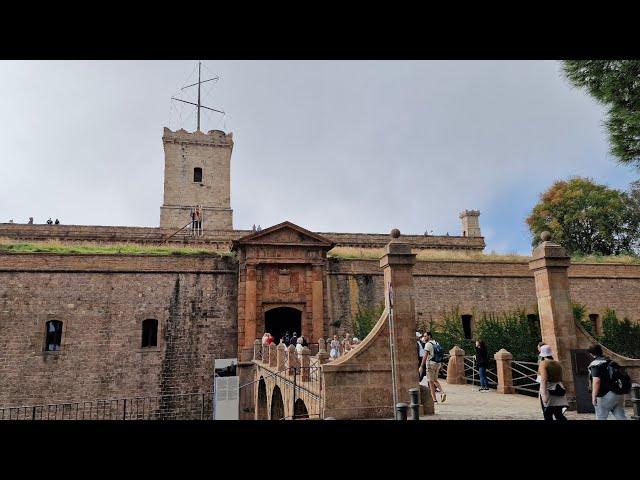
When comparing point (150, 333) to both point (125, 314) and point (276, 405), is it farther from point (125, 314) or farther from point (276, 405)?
point (276, 405)

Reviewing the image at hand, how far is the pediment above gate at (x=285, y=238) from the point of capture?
22.7 meters

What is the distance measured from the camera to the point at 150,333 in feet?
71.9

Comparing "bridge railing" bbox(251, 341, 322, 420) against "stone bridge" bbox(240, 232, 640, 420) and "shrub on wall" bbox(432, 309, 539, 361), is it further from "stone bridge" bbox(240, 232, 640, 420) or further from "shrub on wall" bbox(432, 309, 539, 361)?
"shrub on wall" bbox(432, 309, 539, 361)

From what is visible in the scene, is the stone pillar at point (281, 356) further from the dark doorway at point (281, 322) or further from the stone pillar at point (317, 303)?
the dark doorway at point (281, 322)

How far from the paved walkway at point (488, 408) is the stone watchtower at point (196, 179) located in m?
28.8

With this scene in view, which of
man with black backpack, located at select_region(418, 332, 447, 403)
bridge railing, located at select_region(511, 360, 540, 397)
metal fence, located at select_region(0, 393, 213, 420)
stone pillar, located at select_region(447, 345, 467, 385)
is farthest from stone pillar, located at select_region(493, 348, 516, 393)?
metal fence, located at select_region(0, 393, 213, 420)

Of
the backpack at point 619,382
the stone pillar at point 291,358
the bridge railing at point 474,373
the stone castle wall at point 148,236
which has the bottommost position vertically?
the bridge railing at point 474,373

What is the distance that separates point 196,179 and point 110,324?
20165 mm

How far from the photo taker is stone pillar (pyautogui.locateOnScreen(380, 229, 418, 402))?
362 inches

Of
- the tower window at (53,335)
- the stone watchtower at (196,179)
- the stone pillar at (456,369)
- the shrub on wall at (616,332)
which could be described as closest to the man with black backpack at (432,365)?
the stone pillar at (456,369)

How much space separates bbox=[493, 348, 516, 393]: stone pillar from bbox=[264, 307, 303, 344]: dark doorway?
38.6 feet
